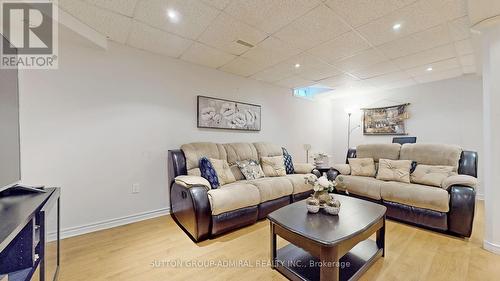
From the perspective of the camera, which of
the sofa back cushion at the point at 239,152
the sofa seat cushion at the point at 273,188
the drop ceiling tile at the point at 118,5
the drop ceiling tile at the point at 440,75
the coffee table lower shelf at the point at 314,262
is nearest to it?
the coffee table lower shelf at the point at 314,262

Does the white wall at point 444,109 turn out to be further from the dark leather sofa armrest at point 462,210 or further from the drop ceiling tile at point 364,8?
the drop ceiling tile at point 364,8

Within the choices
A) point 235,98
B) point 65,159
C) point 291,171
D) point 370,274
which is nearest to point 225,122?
point 235,98

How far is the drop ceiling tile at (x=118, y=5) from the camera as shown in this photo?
1.75m

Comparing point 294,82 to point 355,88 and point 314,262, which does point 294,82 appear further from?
point 314,262

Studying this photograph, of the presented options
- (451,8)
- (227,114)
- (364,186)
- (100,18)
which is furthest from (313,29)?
(364,186)

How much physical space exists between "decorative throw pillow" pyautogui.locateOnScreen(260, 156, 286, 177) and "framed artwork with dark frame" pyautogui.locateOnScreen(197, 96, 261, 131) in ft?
2.53

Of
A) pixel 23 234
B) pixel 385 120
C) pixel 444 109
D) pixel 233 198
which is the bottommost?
pixel 233 198

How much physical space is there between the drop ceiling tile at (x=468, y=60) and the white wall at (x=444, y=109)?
810mm

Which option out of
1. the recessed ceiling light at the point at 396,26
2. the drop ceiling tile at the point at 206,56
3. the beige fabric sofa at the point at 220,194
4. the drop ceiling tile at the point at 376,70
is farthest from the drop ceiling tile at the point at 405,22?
the beige fabric sofa at the point at 220,194

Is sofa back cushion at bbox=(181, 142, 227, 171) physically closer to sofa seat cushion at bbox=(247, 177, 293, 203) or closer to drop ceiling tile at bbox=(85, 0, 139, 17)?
sofa seat cushion at bbox=(247, 177, 293, 203)

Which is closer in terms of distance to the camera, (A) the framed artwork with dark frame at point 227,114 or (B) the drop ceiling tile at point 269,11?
(B) the drop ceiling tile at point 269,11

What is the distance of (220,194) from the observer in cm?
223

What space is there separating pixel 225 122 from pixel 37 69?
2316 millimetres

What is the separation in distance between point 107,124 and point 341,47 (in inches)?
124
